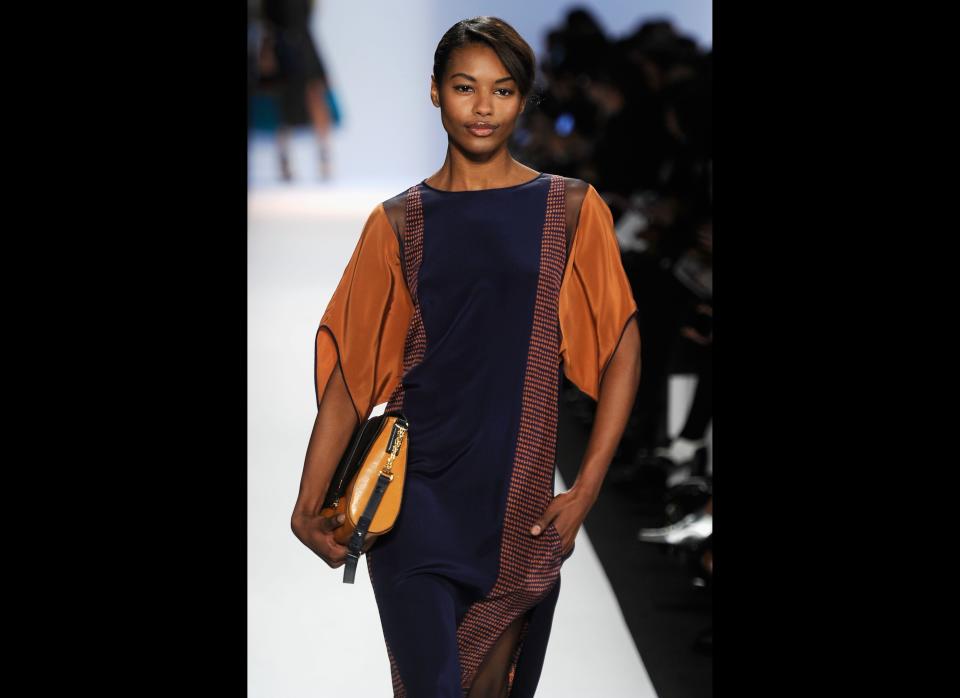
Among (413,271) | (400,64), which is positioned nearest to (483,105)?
(413,271)

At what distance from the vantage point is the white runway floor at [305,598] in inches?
133

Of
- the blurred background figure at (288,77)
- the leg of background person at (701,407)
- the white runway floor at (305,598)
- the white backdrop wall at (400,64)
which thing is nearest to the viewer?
the white runway floor at (305,598)

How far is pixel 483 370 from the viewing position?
2246 mm

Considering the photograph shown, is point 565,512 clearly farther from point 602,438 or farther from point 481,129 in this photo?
point 481,129

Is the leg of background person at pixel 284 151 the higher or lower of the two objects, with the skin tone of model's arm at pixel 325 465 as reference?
higher

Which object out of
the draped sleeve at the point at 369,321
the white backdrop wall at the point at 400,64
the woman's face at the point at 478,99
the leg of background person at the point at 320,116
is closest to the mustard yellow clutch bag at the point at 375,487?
the draped sleeve at the point at 369,321

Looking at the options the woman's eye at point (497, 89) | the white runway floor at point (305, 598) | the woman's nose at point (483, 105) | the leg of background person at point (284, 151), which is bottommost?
the white runway floor at point (305, 598)

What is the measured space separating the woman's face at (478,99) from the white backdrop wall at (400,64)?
6.18 metres

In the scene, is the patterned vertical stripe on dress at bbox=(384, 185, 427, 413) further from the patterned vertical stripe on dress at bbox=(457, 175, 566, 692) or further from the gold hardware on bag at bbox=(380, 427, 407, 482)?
the patterned vertical stripe on dress at bbox=(457, 175, 566, 692)

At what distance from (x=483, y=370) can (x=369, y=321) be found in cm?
20

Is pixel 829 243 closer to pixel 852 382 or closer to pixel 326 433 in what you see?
pixel 852 382

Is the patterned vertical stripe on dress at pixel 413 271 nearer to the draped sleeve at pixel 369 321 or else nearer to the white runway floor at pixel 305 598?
the draped sleeve at pixel 369 321

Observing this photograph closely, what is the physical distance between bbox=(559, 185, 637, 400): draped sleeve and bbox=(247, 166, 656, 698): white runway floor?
1.16 m
